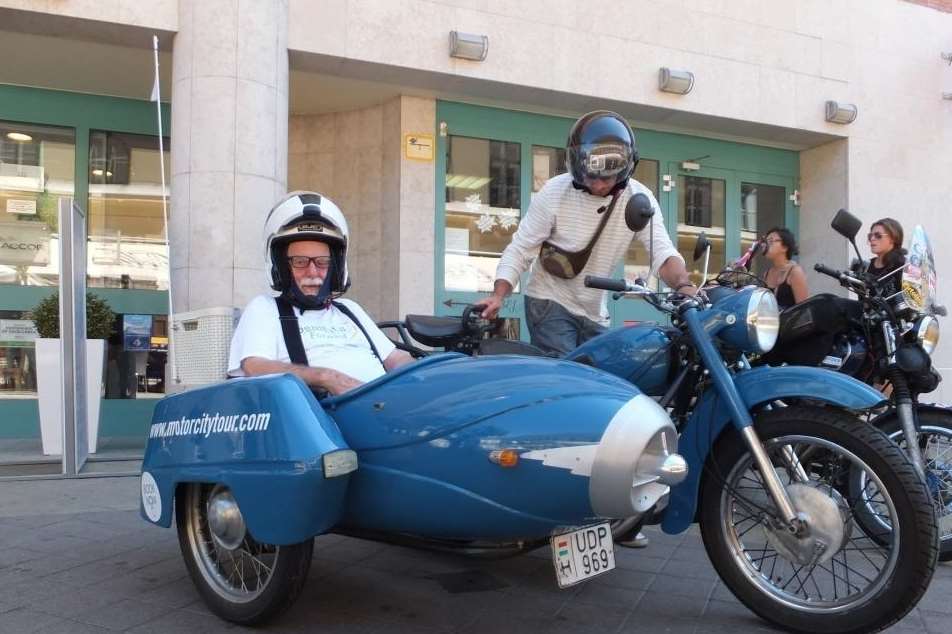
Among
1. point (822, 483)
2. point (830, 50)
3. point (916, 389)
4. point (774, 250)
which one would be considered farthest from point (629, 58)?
point (822, 483)

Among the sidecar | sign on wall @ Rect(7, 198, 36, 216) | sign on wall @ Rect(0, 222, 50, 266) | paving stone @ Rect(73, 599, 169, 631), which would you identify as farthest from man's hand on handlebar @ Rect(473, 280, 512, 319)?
sign on wall @ Rect(7, 198, 36, 216)

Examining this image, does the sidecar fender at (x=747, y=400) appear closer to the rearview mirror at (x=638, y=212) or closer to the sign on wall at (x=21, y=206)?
the rearview mirror at (x=638, y=212)

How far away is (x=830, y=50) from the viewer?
387 inches

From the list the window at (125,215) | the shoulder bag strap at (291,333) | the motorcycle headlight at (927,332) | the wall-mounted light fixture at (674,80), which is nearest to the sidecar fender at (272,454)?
the shoulder bag strap at (291,333)

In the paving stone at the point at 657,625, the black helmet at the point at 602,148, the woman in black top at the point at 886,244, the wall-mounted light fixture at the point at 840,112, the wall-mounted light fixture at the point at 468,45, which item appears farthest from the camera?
the wall-mounted light fixture at the point at 840,112

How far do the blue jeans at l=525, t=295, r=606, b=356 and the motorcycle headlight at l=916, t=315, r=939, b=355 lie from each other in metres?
→ 1.46

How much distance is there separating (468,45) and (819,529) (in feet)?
21.0

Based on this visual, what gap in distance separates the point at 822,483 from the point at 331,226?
2062 mm

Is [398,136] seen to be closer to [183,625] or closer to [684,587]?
[684,587]

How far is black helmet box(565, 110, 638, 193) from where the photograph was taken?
335 cm

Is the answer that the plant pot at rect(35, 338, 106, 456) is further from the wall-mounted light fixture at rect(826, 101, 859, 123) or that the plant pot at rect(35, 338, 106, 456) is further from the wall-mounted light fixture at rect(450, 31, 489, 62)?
the wall-mounted light fixture at rect(826, 101, 859, 123)

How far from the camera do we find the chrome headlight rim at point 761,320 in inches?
108

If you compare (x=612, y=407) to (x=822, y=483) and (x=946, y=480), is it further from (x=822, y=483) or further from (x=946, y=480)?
(x=946, y=480)

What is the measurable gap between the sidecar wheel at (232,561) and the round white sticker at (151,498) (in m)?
0.09
